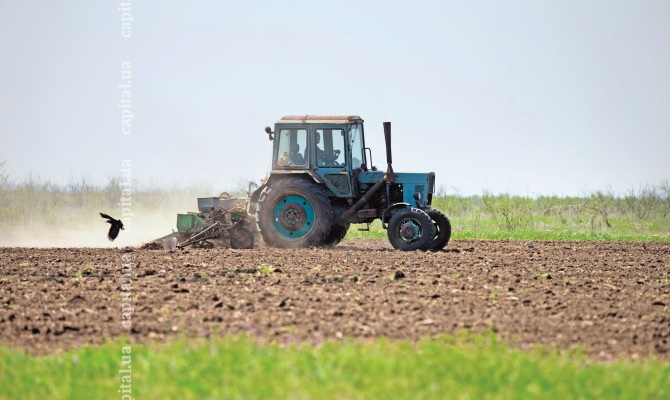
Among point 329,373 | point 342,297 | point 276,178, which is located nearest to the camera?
point 329,373

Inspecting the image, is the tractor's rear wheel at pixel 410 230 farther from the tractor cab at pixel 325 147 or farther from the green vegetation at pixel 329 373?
the green vegetation at pixel 329 373

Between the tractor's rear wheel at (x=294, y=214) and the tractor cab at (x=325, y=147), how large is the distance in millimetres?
330

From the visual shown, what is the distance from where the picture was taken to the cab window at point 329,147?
20.9 meters

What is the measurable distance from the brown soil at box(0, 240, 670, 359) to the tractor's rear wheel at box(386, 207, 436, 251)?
0.69m

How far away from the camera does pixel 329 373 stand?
789cm

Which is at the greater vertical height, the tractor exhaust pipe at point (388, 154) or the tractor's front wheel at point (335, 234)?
the tractor exhaust pipe at point (388, 154)

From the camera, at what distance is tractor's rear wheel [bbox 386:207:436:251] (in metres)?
20.4

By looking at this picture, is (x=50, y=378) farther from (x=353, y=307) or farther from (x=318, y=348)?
(x=353, y=307)

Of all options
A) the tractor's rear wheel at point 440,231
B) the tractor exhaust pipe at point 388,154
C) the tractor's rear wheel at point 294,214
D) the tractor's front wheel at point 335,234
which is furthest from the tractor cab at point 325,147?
the tractor's rear wheel at point 440,231

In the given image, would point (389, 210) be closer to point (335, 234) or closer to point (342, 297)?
point (335, 234)

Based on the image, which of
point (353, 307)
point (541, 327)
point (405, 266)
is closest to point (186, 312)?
point (353, 307)

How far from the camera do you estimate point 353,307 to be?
11.9m

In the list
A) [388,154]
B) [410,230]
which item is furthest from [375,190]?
[410,230]

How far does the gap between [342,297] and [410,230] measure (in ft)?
26.1
